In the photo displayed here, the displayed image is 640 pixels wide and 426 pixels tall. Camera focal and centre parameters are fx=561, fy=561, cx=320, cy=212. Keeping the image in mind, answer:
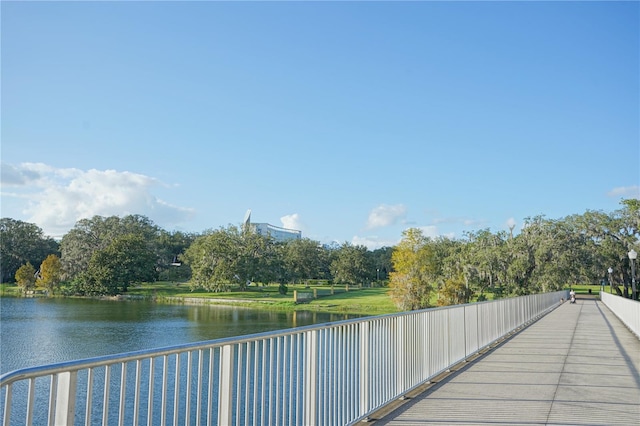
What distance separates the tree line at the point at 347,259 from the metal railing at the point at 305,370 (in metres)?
34.3

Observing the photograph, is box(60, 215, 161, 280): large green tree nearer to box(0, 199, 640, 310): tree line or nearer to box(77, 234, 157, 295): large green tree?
box(0, 199, 640, 310): tree line

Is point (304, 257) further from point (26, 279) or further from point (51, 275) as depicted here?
point (26, 279)

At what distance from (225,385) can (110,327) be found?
30.6 metres

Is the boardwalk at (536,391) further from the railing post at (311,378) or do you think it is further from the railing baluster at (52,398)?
the railing baluster at (52,398)

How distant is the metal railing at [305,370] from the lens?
2514 mm

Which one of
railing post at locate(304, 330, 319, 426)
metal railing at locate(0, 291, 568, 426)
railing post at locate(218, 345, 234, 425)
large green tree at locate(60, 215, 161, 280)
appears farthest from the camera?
large green tree at locate(60, 215, 161, 280)

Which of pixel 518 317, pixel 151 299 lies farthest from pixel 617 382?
pixel 151 299

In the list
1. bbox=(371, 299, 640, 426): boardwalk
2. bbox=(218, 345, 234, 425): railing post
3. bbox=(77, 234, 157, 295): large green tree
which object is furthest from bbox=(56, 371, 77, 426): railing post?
bbox=(77, 234, 157, 295): large green tree

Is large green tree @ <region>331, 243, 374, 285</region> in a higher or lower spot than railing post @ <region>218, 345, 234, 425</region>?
higher

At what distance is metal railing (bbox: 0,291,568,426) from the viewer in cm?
251

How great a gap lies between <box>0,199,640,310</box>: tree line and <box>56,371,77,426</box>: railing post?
40.0 meters

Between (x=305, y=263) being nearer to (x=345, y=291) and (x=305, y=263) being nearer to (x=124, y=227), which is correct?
(x=345, y=291)

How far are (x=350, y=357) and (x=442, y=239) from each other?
5800cm

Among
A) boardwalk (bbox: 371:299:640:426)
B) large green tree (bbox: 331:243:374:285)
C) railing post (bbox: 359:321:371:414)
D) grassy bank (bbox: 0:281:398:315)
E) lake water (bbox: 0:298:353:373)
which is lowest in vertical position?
lake water (bbox: 0:298:353:373)
